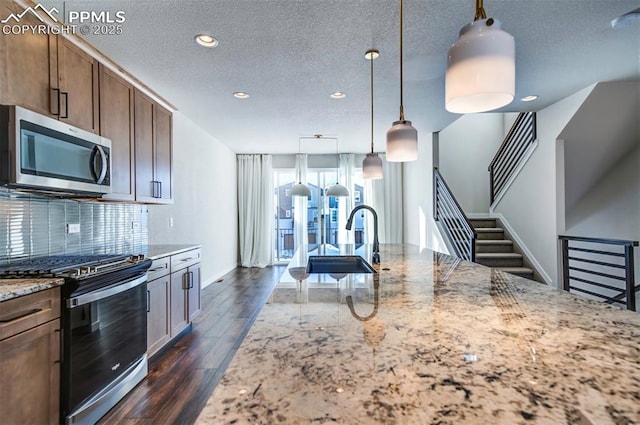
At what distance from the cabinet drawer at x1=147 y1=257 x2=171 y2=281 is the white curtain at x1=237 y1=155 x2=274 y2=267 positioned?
13.8ft

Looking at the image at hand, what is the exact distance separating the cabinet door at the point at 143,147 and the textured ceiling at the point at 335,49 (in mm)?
272

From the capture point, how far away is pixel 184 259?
10.8ft

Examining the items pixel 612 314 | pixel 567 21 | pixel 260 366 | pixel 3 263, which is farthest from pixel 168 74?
pixel 612 314

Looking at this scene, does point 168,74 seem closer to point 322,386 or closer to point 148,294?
point 148,294

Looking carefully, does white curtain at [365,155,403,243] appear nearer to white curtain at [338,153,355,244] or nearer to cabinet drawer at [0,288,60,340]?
white curtain at [338,153,355,244]

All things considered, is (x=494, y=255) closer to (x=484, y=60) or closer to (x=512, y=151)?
(x=512, y=151)

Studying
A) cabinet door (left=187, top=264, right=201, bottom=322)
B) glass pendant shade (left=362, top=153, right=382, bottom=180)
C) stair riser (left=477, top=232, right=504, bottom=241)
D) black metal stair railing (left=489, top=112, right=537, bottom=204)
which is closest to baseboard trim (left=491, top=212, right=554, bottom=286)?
stair riser (left=477, top=232, right=504, bottom=241)

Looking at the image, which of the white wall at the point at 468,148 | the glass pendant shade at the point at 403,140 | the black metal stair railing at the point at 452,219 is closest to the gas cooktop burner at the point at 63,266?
the glass pendant shade at the point at 403,140

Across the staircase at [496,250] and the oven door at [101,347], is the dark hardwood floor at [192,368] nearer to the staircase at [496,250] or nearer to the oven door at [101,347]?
the oven door at [101,347]

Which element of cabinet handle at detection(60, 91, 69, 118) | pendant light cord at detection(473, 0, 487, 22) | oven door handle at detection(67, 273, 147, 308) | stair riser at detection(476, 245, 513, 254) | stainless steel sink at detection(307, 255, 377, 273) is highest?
cabinet handle at detection(60, 91, 69, 118)

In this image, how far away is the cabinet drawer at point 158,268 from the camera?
8.66 feet

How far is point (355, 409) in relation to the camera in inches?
21.7

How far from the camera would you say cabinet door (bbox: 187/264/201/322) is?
11.2ft

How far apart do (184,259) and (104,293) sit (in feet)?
4.29
